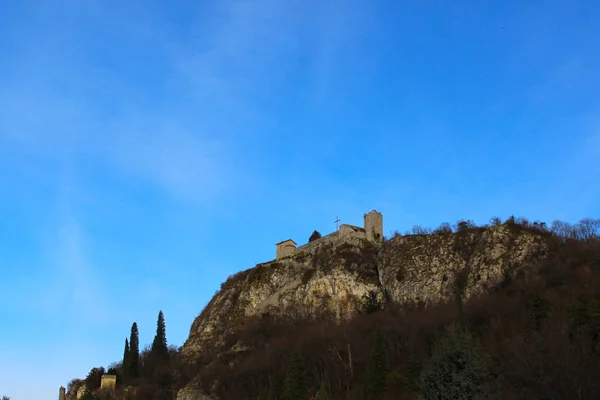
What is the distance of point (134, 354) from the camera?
9438 cm

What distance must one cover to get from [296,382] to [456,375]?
2957 centimetres

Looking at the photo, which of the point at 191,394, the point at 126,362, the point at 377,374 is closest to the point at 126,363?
the point at 126,362

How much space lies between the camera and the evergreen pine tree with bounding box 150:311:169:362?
3689 inches

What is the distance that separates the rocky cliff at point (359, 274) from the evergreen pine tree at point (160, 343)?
8.22 metres

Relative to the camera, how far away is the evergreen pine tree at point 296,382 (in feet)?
158

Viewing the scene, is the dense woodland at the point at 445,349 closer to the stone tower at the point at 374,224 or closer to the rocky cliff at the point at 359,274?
the rocky cliff at the point at 359,274

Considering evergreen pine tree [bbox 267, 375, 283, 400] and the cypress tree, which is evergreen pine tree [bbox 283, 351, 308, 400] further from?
the cypress tree

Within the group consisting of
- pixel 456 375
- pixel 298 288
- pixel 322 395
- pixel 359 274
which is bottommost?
pixel 456 375

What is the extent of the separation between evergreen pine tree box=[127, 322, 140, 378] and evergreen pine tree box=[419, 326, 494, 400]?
7854 centimetres

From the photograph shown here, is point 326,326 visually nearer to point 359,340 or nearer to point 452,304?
point 359,340

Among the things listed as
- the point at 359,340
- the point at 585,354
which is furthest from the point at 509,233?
the point at 585,354

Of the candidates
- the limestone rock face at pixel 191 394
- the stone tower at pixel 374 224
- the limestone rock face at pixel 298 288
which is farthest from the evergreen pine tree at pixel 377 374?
the stone tower at pixel 374 224

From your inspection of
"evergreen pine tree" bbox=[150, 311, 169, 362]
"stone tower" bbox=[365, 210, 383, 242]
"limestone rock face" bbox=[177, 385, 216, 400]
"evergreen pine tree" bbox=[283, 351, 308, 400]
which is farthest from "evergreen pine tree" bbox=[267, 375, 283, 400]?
"evergreen pine tree" bbox=[150, 311, 169, 362]

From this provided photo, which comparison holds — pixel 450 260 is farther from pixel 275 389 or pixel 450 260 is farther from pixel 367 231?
pixel 275 389
